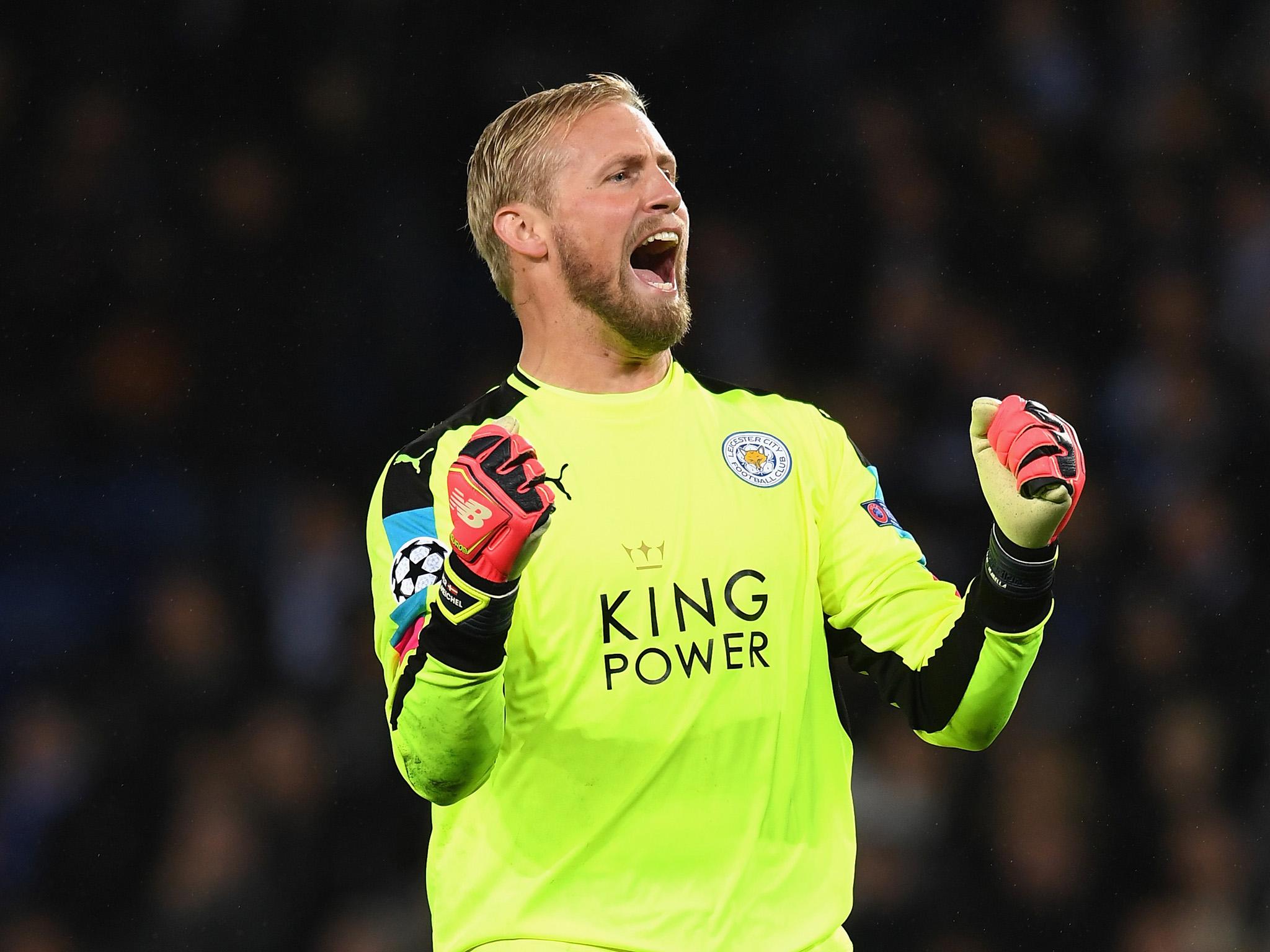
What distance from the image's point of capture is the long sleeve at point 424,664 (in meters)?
1.94

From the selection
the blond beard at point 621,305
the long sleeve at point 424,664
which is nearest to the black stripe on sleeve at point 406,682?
the long sleeve at point 424,664

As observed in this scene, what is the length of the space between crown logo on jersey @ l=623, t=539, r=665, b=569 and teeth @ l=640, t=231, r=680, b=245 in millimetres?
526

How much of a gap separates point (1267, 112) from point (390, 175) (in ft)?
9.37

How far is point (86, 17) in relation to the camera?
12.8 feet

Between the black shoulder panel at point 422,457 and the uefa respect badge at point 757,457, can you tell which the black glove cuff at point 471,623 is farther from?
the uefa respect badge at point 757,457

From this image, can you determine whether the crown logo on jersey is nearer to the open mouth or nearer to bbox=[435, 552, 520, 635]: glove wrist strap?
bbox=[435, 552, 520, 635]: glove wrist strap

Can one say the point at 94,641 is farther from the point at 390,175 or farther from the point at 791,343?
the point at 791,343

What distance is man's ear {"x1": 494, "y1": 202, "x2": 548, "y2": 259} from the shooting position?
249cm

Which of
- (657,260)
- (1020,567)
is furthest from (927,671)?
(657,260)

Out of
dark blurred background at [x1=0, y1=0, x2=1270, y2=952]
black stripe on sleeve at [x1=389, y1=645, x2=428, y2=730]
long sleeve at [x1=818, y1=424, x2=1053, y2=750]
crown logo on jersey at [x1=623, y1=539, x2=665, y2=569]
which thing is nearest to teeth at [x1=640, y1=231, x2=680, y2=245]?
long sleeve at [x1=818, y1=424, x2=1053, y2=750]

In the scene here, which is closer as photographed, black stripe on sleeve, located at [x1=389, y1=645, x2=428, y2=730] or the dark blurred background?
black stripe on sleeve, located at [x1=389, y1=645, x2=428, y2=730]

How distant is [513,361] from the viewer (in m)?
4.21

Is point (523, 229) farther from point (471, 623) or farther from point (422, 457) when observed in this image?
point (471, 623)

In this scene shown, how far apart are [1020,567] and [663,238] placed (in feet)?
2.63
